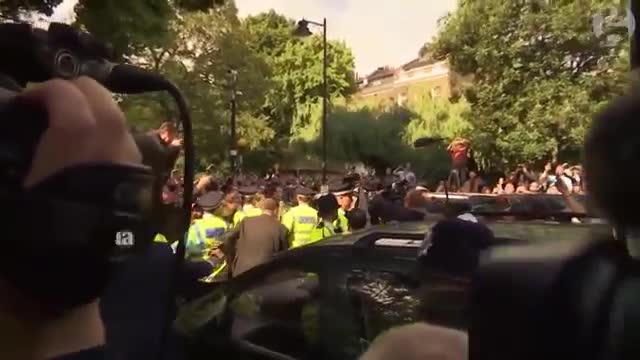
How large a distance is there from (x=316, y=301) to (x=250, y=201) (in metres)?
5.55

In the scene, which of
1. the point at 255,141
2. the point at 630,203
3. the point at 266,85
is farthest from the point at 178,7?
the point at 255,141

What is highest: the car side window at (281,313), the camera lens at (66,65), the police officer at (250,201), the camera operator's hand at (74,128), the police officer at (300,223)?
the camera lens at (66,65)

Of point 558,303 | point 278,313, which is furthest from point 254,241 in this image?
point 558,303

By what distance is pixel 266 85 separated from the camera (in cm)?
4947

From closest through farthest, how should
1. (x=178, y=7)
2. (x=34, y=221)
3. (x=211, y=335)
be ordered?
(x=34, y=221) → (x=211, y=335) → (x=178, y=7)

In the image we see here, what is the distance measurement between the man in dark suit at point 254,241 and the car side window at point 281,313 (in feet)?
7.58

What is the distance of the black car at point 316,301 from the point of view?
4348mm

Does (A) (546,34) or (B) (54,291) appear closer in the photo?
(B) (54,291)

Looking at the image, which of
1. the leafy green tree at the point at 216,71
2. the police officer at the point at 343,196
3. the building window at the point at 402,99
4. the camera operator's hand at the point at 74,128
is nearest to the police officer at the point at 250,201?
the police officer at the point at 343,196

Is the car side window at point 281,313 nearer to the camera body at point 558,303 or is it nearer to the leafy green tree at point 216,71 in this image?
the camera body at point 558,303

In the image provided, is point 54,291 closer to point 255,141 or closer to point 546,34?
point 546,34

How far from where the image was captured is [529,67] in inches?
1439

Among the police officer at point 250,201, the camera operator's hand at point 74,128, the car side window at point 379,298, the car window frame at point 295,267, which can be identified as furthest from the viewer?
the police officer at point 250,201

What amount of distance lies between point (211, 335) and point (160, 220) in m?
3.78
